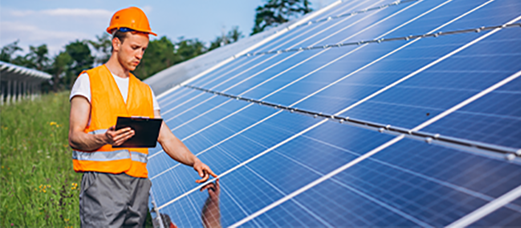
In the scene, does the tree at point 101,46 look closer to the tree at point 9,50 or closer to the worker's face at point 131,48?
the tree at point 9,50

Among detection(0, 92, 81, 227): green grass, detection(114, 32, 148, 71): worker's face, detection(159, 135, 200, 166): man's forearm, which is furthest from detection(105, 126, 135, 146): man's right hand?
detection(0, 92, 81, 227): green grass

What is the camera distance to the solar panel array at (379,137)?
112 inches

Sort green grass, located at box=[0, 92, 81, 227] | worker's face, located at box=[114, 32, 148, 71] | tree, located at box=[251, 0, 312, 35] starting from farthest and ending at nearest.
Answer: tree, located at box=[251, 0, 312, 35], green grass, located at box=[0, 92, 81, 227], worker's face, located at box=[114, 32, 148, 71]

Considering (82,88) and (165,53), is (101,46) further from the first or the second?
(82,88)

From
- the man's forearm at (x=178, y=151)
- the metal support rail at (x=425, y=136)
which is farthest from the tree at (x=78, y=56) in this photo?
the metal support rail at (x=425, y=136)

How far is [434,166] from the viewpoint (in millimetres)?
3082

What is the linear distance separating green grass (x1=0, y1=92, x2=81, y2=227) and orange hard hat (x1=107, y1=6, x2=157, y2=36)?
452cm

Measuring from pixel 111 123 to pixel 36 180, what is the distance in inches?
258

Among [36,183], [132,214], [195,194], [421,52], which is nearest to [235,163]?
[195,194]

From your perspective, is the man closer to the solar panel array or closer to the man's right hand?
the man's right hand

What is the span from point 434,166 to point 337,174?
0.84 meters

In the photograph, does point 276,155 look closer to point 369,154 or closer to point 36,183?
point 369,154

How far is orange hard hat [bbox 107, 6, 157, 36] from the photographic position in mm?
3812

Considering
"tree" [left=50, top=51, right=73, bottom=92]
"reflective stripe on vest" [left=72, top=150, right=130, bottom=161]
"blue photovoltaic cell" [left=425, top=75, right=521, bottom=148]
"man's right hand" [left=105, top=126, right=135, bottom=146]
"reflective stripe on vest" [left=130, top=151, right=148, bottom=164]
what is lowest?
"blue photovoltaic cell" [left=425, top=75, right=521, bottom=148]
